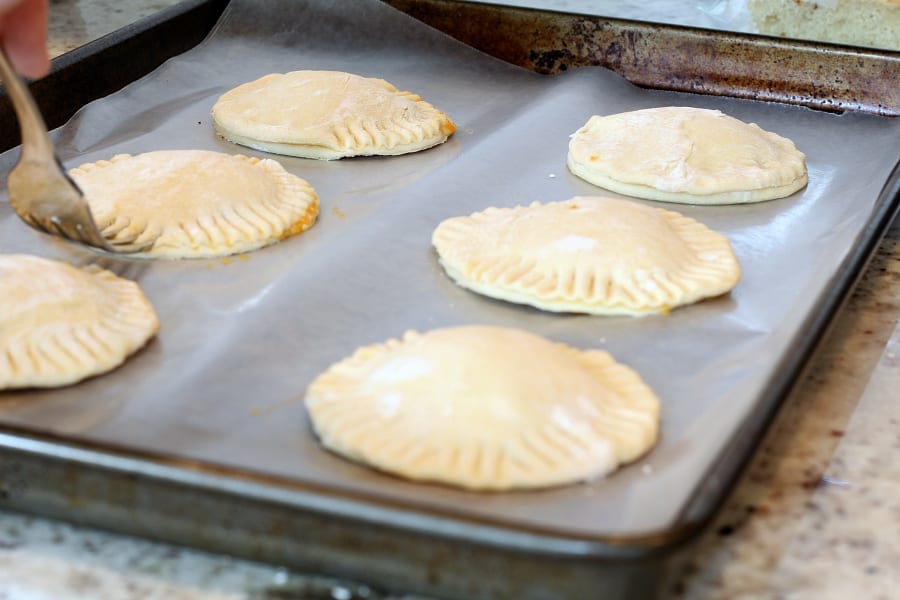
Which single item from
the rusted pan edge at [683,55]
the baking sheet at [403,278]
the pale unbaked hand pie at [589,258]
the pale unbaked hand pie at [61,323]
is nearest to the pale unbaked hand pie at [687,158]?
the baking sheet at [403,278]

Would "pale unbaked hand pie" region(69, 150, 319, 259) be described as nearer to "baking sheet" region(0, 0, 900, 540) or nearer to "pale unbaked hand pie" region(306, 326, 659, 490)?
"baking sheet" region(0, 0, 900, 540)

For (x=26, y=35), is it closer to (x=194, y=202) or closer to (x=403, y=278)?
(x=194, y=202)

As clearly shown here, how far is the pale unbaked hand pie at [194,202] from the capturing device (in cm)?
202

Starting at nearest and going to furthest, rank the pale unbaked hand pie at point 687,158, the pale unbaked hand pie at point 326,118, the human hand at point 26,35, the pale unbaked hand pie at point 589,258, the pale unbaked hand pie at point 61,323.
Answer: the pale unbaked hand pie at point 61,323, the human hand at point 26,35, the pale unbaked hand pie at point 589,258, the pale unbaked hand pie at point 687,158, the pale unbaked hand pie at point 326,118

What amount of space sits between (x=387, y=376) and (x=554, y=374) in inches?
8.5

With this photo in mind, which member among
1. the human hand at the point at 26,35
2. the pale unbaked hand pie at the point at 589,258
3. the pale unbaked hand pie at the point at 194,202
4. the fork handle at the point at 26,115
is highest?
the human hand at the point at 26,35

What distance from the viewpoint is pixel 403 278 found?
1949mm

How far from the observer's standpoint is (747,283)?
6.32ft

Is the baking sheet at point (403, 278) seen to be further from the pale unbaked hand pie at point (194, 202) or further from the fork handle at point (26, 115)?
the fork handle at point (26, 115)

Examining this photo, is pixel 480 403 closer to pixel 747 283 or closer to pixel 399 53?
pixel 747 283

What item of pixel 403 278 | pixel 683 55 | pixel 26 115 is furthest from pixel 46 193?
pixel 683 55

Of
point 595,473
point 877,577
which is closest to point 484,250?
point 595,473

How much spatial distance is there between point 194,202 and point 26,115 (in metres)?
0.45

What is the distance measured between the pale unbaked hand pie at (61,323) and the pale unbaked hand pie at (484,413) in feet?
1.07
